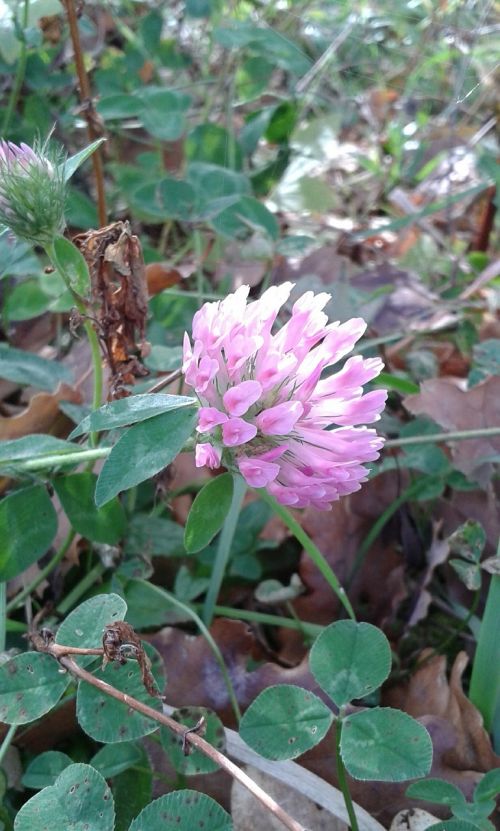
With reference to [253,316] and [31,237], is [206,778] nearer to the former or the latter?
[253,316]

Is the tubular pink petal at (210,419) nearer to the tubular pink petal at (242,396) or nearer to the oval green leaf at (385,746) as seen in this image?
the tubular pink petal at (242,396)

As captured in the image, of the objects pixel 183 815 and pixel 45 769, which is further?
pixel 45 769

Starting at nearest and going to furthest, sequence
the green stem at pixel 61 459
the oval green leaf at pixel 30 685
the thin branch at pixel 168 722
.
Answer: the thin branch at pixel 168 722, the oval green leaf at pixel 30 685, the green stem at pixel 61 459

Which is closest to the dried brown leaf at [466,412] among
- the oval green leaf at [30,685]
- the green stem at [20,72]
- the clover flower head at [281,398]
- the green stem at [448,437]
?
the green stem at [448,437]

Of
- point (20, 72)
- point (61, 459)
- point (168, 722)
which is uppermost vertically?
point (20, 72)

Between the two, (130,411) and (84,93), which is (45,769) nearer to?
(130,411)

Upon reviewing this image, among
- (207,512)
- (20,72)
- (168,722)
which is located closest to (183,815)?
(168,722)
